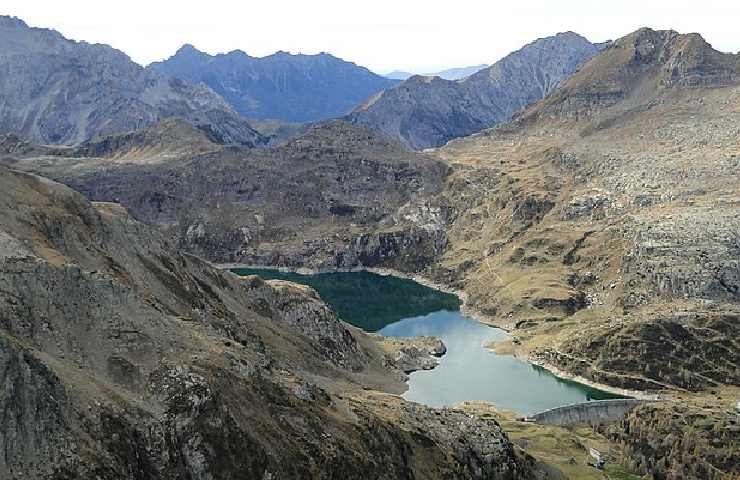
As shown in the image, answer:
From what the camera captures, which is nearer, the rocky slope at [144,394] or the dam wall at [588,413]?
the rocky slope at [144,394]

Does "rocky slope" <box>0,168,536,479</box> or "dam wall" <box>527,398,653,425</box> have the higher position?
"rocky slope" <box>0,168,536,479</box>

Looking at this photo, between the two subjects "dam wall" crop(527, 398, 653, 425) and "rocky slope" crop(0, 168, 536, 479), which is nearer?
"rocky slope" crop(0, 168, 536, 479)

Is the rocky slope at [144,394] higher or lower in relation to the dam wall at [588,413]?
higher

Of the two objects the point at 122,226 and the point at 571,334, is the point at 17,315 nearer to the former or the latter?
the point at 122,226

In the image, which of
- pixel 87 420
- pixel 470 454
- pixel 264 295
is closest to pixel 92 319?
pixel 87 420

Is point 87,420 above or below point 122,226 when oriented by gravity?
below
